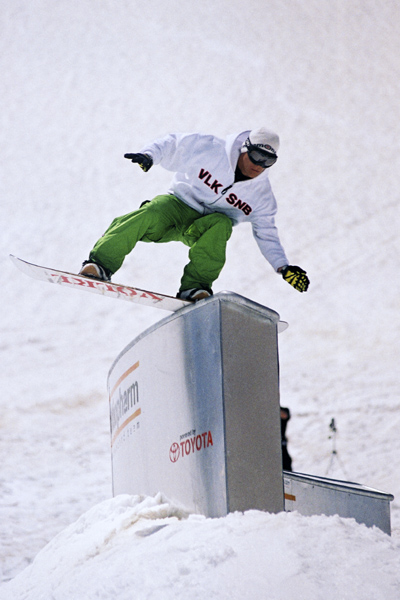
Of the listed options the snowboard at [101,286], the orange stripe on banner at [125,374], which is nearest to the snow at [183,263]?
the orange stripe on banner at [125,374]

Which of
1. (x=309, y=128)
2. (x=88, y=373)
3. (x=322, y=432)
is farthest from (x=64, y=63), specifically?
(x=322, y=432)

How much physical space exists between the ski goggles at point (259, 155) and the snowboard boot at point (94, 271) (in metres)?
0.73

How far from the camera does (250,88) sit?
1325 cm

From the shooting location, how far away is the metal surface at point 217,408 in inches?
88.6

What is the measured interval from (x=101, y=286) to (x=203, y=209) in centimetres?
63

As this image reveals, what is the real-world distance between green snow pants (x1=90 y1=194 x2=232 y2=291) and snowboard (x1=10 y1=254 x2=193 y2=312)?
0.38 feet

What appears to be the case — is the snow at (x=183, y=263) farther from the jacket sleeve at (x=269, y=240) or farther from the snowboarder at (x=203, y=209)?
the jacket sleeve at (x=269, y=240)

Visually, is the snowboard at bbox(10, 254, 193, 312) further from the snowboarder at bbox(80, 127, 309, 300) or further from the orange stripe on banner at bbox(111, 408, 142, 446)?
the orange stripe on banner at bbox(111, 408, 142, 446)

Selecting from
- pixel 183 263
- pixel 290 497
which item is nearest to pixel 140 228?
pixel 290 497

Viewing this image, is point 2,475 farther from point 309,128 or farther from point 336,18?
point 336,18

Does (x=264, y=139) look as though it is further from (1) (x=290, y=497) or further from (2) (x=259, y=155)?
(1) (x=290, y=497)

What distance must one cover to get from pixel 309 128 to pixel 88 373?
6.70 metres

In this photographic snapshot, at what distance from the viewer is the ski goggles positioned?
2975 mm

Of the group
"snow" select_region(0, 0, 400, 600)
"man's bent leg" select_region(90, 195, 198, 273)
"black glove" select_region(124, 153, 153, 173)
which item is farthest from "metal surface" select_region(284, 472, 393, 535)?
"black glove" select_region(124, 153, 153, 173)
